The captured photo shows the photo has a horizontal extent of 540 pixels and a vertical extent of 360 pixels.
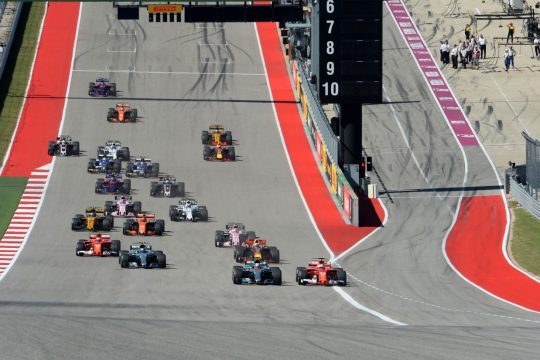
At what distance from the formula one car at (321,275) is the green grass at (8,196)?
14565 mm

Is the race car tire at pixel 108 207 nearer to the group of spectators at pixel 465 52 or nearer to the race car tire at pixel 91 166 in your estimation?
the race car tire at pixel 91 166

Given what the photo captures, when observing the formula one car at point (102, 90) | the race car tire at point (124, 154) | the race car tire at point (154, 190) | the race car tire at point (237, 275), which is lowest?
the race car tire at point (237, 275)

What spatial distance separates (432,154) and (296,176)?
8.09 metres

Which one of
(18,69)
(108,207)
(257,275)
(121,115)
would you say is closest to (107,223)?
(108,207)

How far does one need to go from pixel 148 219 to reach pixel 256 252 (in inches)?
257

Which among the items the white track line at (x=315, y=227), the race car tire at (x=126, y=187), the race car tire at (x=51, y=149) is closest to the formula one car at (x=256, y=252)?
the white track line at (x=315, y=227)

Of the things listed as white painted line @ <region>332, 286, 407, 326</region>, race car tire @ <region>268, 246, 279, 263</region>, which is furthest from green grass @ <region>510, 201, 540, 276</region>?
race car tire @ <region>268, 246, 279, 263</region>

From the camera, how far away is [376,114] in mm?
80938

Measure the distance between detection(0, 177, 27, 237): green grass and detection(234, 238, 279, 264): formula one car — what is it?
10.8 meters

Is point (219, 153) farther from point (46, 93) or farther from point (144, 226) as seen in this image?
point (46, 93)

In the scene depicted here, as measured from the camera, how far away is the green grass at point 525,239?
56603 millimetres

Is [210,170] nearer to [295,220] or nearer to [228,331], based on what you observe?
[295,220]

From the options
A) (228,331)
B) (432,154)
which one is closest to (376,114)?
(432,154)

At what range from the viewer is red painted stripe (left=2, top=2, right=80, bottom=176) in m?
73.1
